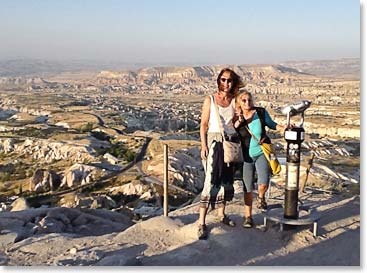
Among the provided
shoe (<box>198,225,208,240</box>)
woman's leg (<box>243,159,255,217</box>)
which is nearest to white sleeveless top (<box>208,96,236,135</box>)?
woman's leg (<box>243,159,255,217</box>)

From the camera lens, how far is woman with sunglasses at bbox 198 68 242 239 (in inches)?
208

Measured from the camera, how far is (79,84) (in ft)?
382

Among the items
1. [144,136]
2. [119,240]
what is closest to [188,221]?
[119,240]

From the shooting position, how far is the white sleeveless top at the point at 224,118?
530 cm

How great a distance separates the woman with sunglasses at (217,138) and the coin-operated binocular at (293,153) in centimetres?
62

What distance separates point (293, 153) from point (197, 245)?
4.75ft

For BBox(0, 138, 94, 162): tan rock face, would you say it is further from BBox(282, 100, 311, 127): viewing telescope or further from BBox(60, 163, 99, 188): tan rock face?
BBox(282, 100, 311, 127): viewing telescope

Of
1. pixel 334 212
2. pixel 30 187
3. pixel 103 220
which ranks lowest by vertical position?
pixel 30 187

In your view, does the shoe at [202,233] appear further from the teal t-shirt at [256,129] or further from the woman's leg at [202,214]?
the teal t-shirt at [256,129]

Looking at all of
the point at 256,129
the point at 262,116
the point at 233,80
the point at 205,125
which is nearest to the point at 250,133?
the point at 256,129

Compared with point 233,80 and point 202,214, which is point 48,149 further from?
point 233,80

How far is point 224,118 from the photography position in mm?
5332

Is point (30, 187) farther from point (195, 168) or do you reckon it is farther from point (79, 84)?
point (79, 84)

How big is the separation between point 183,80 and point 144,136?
224 feet
